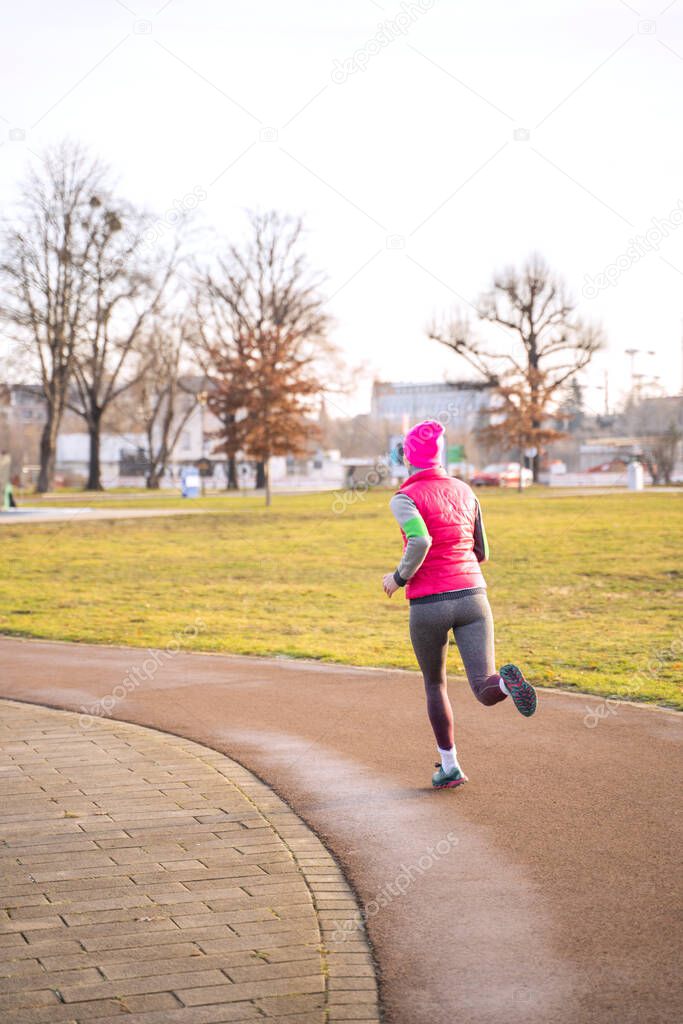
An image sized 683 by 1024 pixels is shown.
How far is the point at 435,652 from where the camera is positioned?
618cm

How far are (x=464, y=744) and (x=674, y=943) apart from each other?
125 inches

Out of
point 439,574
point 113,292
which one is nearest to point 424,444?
point 439,574

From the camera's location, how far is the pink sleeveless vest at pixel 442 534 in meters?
6.09

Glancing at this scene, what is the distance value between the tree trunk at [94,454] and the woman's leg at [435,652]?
55.7 meters

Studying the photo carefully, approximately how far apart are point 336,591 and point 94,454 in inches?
1843

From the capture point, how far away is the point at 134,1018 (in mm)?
3559

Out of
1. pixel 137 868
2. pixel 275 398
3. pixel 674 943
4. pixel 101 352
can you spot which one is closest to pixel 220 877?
pixel 137 868

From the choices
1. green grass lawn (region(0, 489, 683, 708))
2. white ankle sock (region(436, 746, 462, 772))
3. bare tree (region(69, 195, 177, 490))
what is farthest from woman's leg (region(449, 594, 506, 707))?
bare tree (region(69, 195, 177, 490))

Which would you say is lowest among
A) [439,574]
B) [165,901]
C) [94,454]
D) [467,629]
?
[165,901]

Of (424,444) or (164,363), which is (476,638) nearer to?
(424,444)

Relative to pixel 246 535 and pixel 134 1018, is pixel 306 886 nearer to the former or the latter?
pixel 134 1018

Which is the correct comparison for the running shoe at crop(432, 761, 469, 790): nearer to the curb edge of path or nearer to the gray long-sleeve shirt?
the gray long-sleeve shirt

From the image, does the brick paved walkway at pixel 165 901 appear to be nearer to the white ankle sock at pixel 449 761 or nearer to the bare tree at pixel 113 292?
the white ankle sock at pixel 449 761

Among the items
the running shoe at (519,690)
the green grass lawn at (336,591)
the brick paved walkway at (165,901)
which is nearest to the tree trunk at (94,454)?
the green grass lawn at (336,591)
